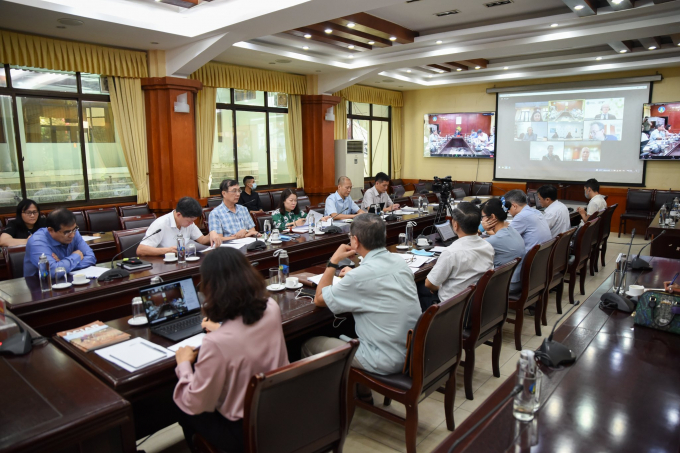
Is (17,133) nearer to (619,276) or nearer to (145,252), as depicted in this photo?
(145,252)

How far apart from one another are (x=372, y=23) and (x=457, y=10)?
1.03 m

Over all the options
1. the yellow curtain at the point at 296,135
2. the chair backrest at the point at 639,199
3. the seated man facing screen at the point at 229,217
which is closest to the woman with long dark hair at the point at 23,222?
the seated man facing screen at the point at 229,217

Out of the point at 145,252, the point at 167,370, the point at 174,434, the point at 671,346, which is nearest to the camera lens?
the point at 167,370

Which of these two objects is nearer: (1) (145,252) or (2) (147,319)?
(2) (147,319)

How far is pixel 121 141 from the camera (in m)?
6.15

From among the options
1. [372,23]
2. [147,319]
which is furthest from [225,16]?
[147,319]

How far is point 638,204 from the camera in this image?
26.3ft

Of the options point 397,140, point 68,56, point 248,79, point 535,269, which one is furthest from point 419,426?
point 397,140

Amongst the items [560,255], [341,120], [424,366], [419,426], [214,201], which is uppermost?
[341,120]

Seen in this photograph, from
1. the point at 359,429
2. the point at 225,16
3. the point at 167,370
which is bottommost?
the point at 359,429

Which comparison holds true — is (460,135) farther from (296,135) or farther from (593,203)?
(593,203)

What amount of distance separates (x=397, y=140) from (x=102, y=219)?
7.11 m

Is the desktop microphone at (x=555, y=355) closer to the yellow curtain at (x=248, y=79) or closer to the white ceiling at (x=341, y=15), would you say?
the white ceiling at (x=341, y=15)

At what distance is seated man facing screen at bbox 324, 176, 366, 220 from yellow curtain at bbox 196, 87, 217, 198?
7.78 ft
